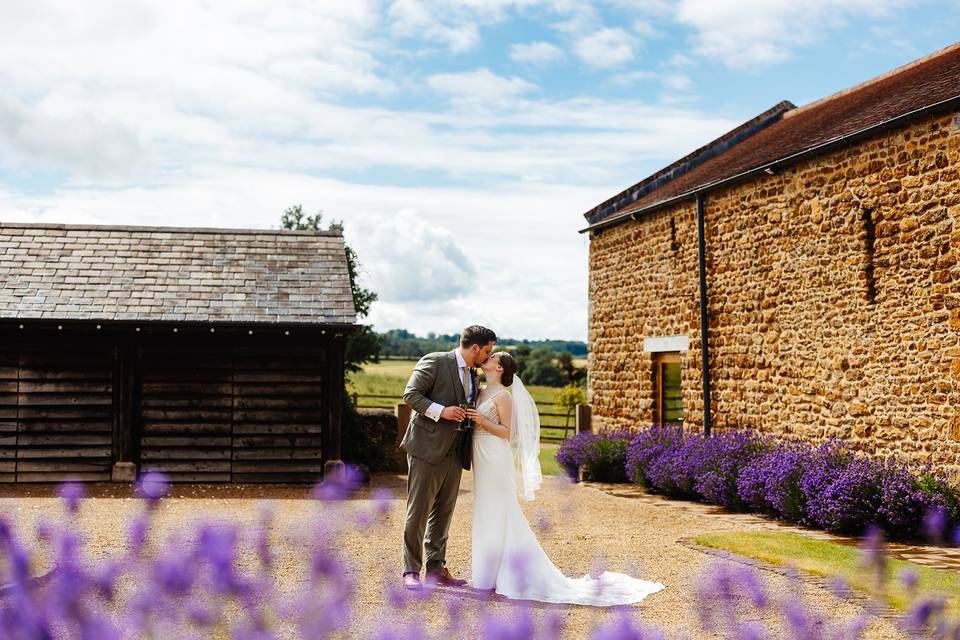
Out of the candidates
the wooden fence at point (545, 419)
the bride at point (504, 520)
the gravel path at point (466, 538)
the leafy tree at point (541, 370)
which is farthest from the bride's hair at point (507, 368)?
the leafy tree at point (541, 370)

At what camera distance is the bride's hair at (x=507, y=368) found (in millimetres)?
7246

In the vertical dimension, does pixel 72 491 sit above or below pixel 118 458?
above

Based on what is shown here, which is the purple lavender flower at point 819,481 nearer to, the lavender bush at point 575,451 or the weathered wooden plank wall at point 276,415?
the lavender bush at point 575,451

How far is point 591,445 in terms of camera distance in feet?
51.0

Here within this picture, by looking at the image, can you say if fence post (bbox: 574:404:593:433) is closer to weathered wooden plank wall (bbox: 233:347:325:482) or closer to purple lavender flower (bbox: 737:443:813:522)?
weathered wooden plank wall (bbox: 233:347:325:482)

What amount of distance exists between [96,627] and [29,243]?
49.3 feet

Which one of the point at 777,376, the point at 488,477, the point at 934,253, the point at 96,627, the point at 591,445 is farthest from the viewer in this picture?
the point at 591,445

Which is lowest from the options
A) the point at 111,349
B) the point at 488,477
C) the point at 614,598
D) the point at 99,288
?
the point at 614,598

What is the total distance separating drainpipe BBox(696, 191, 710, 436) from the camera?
14.3 meters

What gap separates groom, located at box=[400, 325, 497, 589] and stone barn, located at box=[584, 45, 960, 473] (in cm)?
548

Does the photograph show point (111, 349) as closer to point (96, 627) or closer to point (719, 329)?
point (719, 329)

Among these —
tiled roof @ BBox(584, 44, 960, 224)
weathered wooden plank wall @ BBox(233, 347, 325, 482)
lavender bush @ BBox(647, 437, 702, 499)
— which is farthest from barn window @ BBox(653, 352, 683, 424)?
weathered wooden plank wall @ BBox(233, 347, 325, 482)

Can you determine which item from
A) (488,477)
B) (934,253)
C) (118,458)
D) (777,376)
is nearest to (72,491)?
(488,477)

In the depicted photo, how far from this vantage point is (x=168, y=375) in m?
14.3
